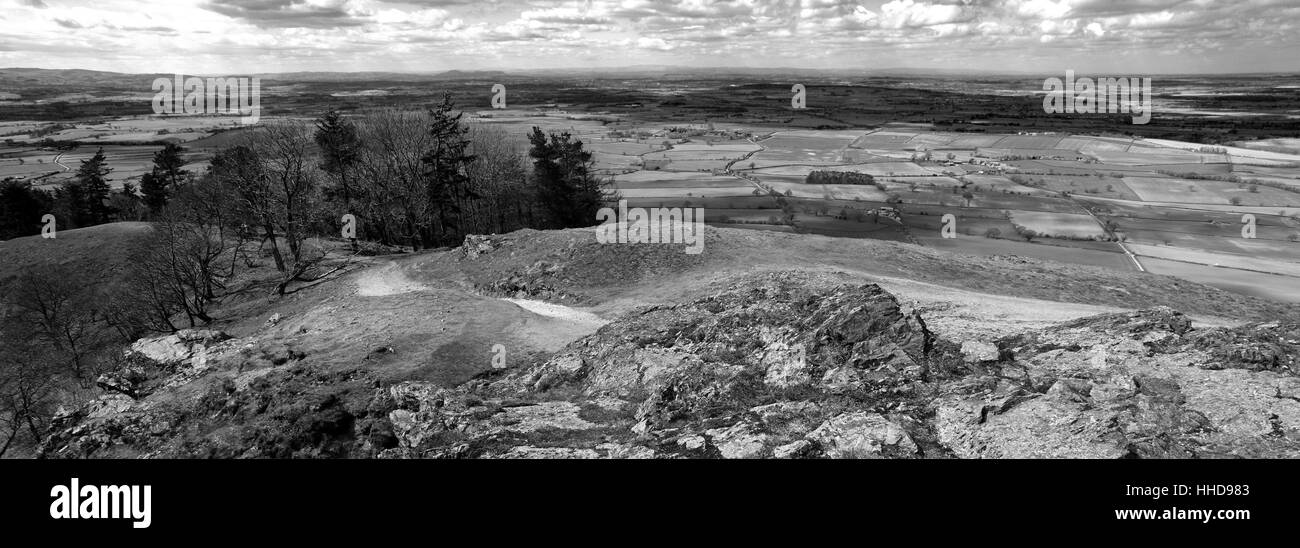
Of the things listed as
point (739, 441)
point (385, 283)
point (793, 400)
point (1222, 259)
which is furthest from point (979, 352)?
point (1222, 259)

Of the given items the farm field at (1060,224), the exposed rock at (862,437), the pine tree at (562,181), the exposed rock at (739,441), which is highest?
the pine tree at (562,181)

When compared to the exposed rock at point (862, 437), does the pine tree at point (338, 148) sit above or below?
above

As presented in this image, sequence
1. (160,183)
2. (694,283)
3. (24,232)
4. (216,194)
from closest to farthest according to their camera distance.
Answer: (694,283) → (216,194) → (24,232) → (160,183)

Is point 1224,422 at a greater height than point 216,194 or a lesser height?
lesser

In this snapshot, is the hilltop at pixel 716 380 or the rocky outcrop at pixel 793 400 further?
the hilltop at pixel 716 380

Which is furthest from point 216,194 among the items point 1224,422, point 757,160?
point 757,160

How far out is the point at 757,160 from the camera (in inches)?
5030

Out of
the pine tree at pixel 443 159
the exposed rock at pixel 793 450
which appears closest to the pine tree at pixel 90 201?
the pine tree at pixel 443 159

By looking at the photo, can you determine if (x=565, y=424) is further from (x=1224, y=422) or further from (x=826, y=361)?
(x=1224, y=422)

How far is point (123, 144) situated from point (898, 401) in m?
187

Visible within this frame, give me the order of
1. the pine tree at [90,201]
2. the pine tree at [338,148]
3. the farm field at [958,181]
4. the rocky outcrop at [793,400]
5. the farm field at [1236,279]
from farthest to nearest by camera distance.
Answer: the pine tree at [90,201]
the farm field at [958,181]
the pine tree at [338,148]
the farm field at [1236,279]
the rocky outcrop at [793,400]

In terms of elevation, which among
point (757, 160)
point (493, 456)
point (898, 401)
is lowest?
point (493, 456)

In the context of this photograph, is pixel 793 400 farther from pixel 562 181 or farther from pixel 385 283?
pixel 562 181

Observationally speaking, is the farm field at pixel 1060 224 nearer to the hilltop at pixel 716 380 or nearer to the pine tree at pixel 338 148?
the hilltop at pixel 716 380
